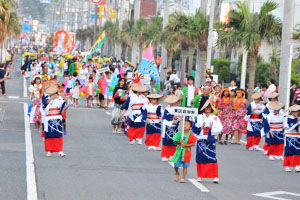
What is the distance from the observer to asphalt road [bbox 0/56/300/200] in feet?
40.3

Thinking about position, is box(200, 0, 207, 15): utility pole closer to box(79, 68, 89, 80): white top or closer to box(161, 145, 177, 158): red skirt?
box(79, 68, 89, 80): white top

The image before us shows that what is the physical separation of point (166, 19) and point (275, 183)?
34.6 m

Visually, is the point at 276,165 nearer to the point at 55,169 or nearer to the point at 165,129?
the point at 165,129

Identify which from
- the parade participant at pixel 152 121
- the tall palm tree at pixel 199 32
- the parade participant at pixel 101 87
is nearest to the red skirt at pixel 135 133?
the parade participant at pixel 152 121

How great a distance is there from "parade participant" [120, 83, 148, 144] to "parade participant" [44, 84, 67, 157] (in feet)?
11.5

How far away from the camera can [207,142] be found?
46.3 feet

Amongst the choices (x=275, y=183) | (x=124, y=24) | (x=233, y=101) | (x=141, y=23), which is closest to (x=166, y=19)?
(x=141, y=23)

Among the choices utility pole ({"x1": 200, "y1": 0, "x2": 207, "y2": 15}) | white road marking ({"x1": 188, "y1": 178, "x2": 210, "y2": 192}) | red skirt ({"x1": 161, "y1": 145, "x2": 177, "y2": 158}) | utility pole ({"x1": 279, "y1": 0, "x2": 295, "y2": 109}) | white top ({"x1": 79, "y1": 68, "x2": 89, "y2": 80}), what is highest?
utility pole ({"x1": 200, "y1": 0, "x2": 207, "y2": 15})

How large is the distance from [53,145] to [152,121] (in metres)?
3.05

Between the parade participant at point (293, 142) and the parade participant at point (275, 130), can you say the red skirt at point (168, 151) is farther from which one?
the parade participant at point (275, 130)

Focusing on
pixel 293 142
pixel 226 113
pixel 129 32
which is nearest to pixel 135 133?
pixel 226 113

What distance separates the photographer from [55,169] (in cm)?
1464

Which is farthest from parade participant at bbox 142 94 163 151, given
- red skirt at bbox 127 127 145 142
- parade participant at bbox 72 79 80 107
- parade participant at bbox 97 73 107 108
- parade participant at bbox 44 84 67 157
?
parade participant at bbox 72 79 80 107

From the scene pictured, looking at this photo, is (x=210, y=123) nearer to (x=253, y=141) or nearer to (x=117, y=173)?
(x=117, y=173)
